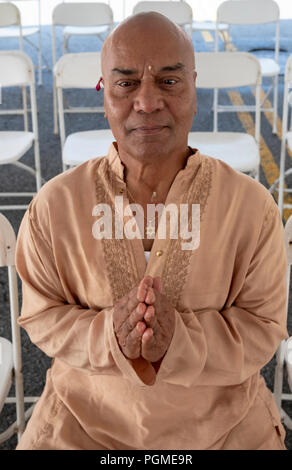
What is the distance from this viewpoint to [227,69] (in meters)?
3.95

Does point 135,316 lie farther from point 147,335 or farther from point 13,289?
point 13,289

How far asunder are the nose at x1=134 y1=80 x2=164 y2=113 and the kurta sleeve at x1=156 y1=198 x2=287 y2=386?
1.21 feet

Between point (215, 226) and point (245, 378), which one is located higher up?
point (215, 226)

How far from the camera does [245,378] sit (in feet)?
5.05

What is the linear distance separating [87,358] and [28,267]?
28cm

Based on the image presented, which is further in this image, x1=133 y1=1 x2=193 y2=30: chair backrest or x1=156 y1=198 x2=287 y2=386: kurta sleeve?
x1=133 y1=1 x2=193 y2=30: chair backrest

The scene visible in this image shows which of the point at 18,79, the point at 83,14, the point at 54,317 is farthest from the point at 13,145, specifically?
the point at 54,317

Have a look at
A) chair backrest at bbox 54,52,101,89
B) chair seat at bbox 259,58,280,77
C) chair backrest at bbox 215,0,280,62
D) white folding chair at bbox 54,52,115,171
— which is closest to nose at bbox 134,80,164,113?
white folding chair at bbox 54,52,115,171

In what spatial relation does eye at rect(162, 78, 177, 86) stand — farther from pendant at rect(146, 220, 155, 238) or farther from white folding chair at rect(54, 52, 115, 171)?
white folding chair at rect(54, 52, 115, 171)

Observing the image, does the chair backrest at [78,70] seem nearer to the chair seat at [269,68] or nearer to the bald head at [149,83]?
the chair seat at [269,68]

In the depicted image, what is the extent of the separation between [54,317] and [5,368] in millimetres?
440

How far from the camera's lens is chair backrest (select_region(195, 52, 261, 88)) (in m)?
3.88
